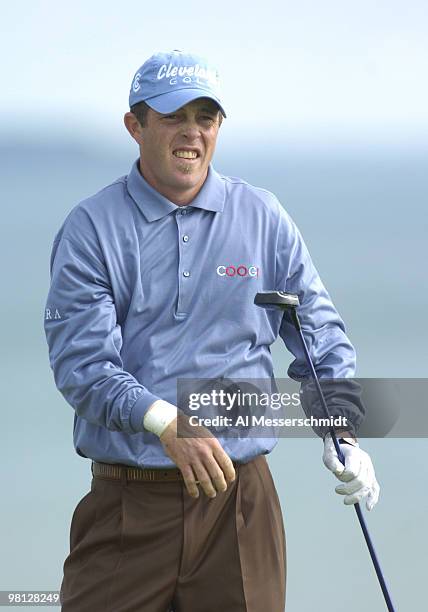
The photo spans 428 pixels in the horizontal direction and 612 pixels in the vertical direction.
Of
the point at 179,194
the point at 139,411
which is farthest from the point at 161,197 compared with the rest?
the point at 139,411

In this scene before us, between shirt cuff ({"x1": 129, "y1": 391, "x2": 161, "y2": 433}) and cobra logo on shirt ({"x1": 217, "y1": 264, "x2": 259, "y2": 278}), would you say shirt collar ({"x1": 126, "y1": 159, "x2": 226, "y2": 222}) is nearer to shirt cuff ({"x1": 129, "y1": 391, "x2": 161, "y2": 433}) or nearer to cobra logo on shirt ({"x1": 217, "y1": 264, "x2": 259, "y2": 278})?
cobra logo on shirt ({"x1": 217, "y1": 264, "x2": 259, "y2": 278})

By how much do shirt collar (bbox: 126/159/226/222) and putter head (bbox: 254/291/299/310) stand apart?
207 mm

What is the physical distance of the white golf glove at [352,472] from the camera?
7.59 ft

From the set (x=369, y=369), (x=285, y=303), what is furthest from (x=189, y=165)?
(x=369, y=369)

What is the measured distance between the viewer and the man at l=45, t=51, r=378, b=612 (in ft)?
7.54

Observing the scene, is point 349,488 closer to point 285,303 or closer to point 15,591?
point 285,303

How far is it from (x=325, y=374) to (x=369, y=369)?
134 inches

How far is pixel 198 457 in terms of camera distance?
2137mm

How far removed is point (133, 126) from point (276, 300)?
1.36ft

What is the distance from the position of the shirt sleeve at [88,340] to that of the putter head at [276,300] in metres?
0.22

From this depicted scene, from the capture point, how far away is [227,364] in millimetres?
2330

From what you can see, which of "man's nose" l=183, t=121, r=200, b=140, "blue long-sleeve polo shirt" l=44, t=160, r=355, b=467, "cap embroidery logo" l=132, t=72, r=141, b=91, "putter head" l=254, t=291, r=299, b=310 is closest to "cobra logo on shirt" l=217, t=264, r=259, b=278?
"blue long-sleeve polo shirt" l=44, t=160, r=355, b=467

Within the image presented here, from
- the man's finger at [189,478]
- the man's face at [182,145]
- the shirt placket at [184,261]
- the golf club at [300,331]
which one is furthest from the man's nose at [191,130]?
the man's finger at [189,478]

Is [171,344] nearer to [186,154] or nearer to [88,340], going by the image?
[88,340]
